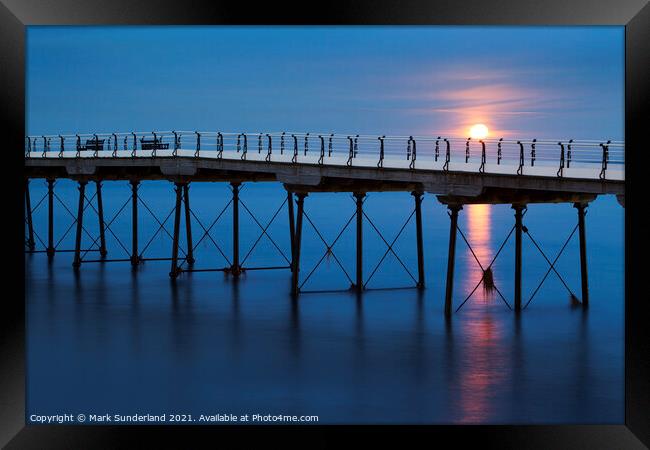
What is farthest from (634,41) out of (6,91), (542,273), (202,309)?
(542,273)

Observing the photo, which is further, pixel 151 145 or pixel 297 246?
pixel 151 145

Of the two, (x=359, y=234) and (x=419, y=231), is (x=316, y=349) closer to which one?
(x=359, y=234)

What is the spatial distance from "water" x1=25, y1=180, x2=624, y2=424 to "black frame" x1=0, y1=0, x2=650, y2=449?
207 inches

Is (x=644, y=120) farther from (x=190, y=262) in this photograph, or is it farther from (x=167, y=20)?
(x=190, y=262)

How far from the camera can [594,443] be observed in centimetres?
1461

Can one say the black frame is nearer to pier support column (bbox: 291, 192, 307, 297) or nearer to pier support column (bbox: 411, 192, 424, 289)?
pier support column (bbox: 291, 192, 307, 297)

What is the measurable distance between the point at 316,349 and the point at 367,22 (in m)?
13.1

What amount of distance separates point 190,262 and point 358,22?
95.2 ft

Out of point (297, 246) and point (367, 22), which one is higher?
point (367, 22)

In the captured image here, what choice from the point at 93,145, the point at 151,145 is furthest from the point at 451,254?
the point at 93,145

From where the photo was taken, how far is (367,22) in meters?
14.7

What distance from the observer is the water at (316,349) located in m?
21.1

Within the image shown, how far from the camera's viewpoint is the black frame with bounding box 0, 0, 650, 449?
47.9 feet

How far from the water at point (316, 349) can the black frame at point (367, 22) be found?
5.26m
